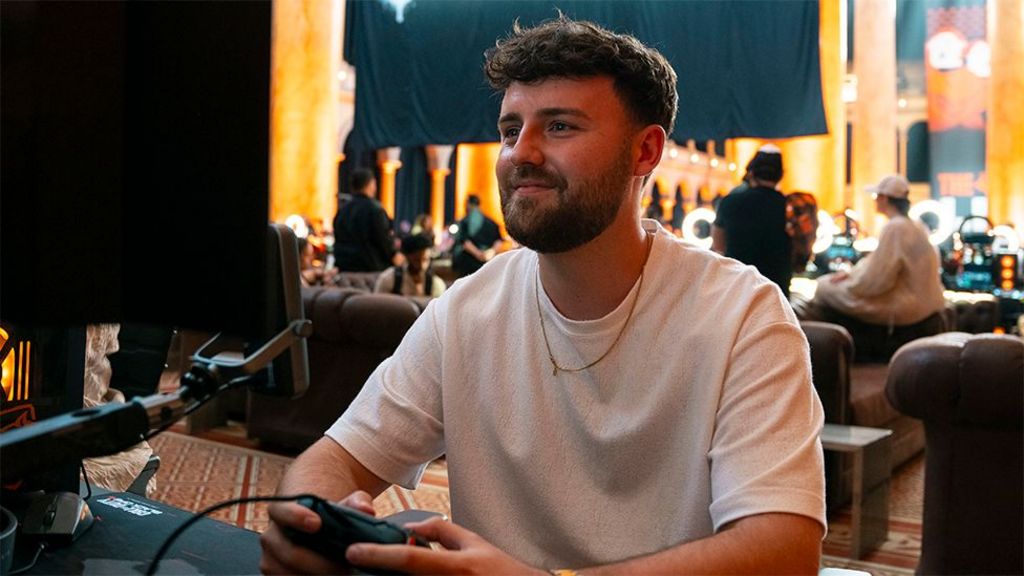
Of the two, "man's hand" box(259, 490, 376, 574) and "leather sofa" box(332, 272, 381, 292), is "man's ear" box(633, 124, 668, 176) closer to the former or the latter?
"man's hand" box(259, 490, 376, 574)

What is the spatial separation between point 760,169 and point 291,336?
4.35 meters

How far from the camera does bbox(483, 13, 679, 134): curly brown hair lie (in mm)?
1398

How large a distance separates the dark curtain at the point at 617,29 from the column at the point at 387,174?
906cm

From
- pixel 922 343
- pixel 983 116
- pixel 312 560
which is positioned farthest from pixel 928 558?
pixel 983 116

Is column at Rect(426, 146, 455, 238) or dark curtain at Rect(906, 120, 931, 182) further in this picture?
dark curtain at Rect(906, 120, 931, 182)

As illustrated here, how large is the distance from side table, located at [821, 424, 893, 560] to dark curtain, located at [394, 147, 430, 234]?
2306cm

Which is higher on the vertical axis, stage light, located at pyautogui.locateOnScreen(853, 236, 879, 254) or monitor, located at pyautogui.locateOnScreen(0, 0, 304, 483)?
stage light, located at pyautogui.locateOnScreen(853, 236, 879, 254)

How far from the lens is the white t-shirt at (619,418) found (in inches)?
50.8

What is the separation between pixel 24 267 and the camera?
2.90ft

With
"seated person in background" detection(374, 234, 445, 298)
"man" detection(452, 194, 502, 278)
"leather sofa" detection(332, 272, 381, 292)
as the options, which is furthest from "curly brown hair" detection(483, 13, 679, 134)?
"man" detection(452, 194, 502, 278)

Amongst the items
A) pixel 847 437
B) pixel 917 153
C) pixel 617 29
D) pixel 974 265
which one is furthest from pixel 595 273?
pixel 917 153

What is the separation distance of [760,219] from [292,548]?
433 centimetres

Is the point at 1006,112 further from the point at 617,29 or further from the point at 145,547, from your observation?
the point at 145,547

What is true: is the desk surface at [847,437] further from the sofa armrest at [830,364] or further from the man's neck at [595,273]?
the man's neck at [595,273]
